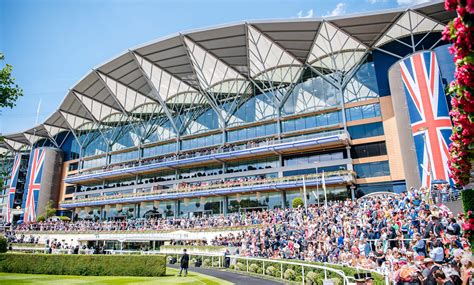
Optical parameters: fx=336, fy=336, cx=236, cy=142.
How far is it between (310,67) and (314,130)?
8123 millimetres

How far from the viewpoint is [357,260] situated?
13438mm

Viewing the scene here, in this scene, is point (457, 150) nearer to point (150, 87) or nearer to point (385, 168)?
point (385, 168)

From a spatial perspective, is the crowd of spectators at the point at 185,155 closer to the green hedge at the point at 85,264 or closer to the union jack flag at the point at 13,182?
the union jack flag at the point at 13,182

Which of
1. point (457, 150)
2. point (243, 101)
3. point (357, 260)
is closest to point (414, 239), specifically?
point (357, 260)

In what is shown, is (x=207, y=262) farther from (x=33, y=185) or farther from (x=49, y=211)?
(x=33, y=185)

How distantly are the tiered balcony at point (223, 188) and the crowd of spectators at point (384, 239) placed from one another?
8406 mm

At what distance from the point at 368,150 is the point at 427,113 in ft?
29.1

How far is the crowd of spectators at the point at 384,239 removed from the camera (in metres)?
7.56

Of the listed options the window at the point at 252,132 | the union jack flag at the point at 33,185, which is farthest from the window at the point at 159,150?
the union jack flag at the point at 33,185

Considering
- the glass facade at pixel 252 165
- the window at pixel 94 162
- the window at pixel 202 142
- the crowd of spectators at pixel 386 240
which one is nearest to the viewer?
the crowd of spectators at pixel 386 240

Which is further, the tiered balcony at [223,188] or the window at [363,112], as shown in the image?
the window at [363,112]

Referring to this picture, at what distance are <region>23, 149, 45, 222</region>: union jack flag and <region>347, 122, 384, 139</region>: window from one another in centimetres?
5767

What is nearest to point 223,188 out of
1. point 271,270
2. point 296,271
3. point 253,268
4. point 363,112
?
point 363,112

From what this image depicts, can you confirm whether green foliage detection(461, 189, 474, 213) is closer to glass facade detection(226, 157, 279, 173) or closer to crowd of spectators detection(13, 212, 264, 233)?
crowd of spectators detection(13, 212, 264, 233)
